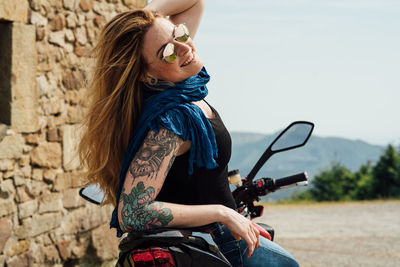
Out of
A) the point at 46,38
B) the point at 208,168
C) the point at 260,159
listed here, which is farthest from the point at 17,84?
the point at 208,168

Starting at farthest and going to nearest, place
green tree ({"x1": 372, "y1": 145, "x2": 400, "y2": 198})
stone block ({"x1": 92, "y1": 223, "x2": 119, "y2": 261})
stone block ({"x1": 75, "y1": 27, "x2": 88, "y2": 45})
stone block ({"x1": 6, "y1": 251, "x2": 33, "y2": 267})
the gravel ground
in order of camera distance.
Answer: green tree ({"x1": 372, "y1": 145, "x2": 400, "y2": 198}) < the gravel ground < stone block ({"x1": 92, "y1": 223, "x2": 119, "y2": 261}) < stone block ({"x1": 75, "y1": 27, "x2": 88, "y2": 45}) < stone block ({"x1": 6, "y1": 251, "x2": 33, "y2": 267})

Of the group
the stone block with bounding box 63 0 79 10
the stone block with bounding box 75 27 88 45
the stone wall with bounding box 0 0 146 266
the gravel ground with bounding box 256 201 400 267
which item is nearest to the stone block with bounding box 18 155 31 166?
the stone wall with bounding box 0 0 146 266

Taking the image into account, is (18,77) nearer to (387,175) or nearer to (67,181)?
(67,181)

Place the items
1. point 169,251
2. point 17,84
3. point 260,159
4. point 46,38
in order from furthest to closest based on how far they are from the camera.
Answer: point 46,38
point 17,84
point 260,159
point 169,251

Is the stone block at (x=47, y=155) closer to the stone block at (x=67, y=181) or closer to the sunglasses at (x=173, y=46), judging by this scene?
the stone block at (x=67, y=181)

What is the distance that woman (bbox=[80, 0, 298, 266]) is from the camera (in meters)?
1.86

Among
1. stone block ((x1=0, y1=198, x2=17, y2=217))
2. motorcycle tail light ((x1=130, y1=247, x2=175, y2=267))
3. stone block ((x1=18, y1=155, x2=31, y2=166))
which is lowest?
stone block ((x1=0, y1=198, x2=17, y2=217))

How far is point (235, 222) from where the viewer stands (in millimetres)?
1853

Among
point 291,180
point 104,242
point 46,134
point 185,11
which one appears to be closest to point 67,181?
point 46,134

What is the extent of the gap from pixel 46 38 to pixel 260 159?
3696 mm

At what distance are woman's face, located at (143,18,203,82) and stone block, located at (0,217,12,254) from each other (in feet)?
11.3

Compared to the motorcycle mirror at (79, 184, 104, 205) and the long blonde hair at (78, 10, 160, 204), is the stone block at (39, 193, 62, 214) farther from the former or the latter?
the long blonde hair at (78, 10, 160, 204)

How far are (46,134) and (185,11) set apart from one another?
3.41m

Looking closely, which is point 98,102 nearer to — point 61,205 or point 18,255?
point 18,255
